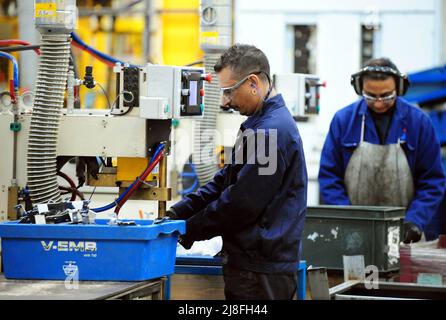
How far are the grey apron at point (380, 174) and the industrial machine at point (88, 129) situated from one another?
136 centimetres

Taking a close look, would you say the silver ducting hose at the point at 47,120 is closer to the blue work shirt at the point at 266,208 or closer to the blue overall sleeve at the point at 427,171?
the blue work shirt at the point at 266,208

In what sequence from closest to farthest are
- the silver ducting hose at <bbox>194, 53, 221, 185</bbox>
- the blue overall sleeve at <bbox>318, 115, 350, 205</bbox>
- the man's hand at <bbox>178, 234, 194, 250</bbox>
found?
the man's hand at <bbox>178, 234, 194, 250</bbox>, the blue overall sleeve at <bbox>318, 115, 350, 205</bbox>, the silver ducting hose at <bbox>194, 53, 221, 185</bbox>

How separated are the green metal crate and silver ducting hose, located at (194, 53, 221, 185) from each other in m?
0.99

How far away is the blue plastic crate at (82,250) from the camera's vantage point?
322 cm

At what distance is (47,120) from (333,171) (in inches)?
69.0

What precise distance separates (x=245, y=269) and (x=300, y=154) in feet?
1.48

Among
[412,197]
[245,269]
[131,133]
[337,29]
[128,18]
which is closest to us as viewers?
[245,269]

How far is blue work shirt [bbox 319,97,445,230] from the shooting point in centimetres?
479

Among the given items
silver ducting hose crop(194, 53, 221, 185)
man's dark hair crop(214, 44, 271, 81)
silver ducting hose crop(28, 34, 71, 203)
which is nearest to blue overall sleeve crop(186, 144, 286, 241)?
man's dark hair crop(214, 44, 271, 81)

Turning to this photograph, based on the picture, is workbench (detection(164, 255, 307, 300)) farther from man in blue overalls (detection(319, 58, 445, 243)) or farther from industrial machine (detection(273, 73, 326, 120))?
industrial machine (detection(273, 73, 326, 120))

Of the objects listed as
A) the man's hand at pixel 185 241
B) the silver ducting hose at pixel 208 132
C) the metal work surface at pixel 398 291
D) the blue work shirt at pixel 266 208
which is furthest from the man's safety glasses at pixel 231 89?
the silver ducting hose at pixel 208 132
